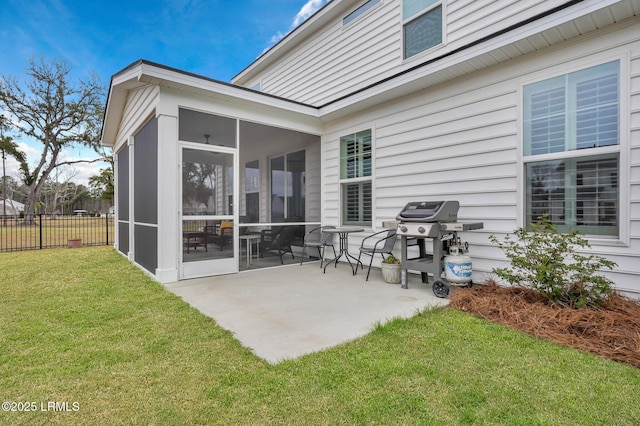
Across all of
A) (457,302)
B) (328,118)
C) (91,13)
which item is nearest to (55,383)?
(457,302)

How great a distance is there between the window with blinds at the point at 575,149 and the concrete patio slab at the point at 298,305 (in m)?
1.75

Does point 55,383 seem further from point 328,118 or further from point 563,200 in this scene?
point 328,118

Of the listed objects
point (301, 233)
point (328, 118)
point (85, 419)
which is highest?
point (328, 118)

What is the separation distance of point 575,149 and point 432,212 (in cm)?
161

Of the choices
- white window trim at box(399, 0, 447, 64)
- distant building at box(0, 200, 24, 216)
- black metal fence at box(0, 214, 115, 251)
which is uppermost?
white window trim at box(399, 0, 447, 64)

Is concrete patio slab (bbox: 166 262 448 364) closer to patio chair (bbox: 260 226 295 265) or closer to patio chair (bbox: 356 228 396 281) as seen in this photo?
patio chair (bbox: 356 228 396 281)

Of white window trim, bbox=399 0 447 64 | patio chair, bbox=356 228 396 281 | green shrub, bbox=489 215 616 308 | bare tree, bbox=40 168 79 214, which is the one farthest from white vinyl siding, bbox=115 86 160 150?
bare tree, bbox=40 168 79 214

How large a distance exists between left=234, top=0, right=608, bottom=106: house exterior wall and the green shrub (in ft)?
7.22

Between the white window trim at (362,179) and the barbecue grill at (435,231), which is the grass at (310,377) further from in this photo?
the white window trim at (362,179)

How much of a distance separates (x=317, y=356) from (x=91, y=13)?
50.2 ft

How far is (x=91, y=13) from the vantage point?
11.7 m

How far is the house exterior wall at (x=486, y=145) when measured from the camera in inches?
121

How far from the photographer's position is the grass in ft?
5.46

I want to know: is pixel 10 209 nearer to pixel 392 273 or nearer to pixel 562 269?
pixel 392 273
